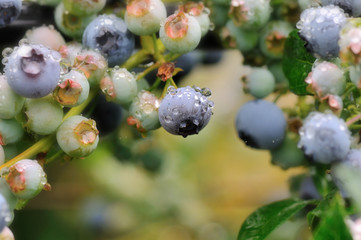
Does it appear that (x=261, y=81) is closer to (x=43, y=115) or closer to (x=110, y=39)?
(x=110, y=39)

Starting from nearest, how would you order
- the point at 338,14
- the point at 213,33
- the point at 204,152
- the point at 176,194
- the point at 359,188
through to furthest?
the point at 359,188 < the point at 338,14 < the point at 213,33 < the point at 176,194 < the point at 204,152

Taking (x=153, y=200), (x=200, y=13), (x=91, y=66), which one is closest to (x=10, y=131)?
(x=91, y=66)

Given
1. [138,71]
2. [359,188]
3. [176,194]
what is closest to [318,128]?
[359,188]

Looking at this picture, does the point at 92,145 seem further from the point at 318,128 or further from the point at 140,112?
the point at 318,128

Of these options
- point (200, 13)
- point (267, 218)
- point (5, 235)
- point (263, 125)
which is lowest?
point (267, 218)

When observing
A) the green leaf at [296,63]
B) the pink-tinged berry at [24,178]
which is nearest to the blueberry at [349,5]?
the green leaf at [296,63]

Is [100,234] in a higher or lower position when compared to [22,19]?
lower

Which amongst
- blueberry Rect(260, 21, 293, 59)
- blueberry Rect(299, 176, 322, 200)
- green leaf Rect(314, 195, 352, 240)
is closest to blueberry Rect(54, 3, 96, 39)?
blueberry Rect(260, 21, 293, 59)
